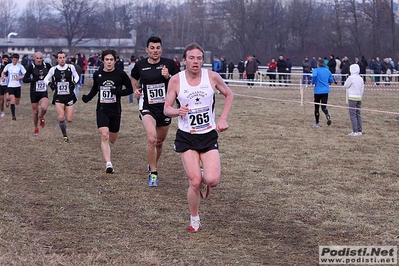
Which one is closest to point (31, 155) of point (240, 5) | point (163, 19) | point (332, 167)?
point (332, 167)

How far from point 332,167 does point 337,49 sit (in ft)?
182

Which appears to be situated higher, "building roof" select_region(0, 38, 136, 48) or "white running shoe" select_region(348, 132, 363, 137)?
"building roof" select_region(0, 38, 136, 48)

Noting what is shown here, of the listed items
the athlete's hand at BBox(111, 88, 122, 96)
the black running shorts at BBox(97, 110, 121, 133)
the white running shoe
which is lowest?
the white running shoe

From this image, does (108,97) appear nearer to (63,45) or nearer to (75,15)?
(75,15)

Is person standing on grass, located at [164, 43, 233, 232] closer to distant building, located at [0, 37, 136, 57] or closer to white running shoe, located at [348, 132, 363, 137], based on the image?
white running shoe, located at [348, 132, 363, 137]

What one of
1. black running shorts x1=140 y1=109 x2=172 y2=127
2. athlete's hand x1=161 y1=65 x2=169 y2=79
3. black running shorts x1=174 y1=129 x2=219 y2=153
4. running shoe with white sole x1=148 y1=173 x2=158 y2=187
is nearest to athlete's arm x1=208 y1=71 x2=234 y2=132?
black running shorts x1=174 y1=129 x2=219 y2=153

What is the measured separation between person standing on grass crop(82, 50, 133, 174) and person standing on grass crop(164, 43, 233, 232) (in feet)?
12.6

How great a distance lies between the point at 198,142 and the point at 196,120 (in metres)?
0.24

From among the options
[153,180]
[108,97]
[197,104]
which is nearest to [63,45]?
[108,97]

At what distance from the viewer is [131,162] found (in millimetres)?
12664

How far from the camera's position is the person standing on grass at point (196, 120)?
7293mm

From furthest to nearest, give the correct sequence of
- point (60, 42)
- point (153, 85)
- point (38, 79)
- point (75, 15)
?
point (60, 42) → point (75, 15) → point (38, 79) → point (153, 85)

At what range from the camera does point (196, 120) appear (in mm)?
7324

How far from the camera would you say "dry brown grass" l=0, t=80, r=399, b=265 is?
21.9 feet
